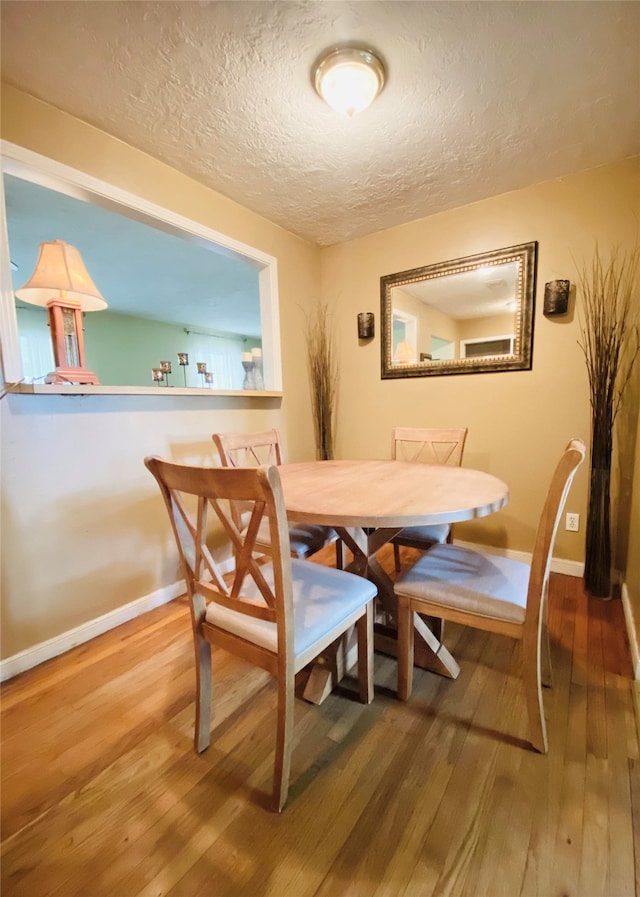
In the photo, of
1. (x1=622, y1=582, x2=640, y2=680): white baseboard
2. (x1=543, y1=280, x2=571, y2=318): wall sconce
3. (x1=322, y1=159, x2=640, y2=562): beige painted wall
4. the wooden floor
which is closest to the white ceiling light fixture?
(x1=322, y1=159, x2=640, y2=562): beige painted wall

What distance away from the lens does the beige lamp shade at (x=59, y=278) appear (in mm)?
1466

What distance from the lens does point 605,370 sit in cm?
187

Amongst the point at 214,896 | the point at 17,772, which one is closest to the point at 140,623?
the point at 17,772

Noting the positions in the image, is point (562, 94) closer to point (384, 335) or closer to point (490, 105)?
point (490, 105)

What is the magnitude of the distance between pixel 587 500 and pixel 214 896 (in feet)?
7.50

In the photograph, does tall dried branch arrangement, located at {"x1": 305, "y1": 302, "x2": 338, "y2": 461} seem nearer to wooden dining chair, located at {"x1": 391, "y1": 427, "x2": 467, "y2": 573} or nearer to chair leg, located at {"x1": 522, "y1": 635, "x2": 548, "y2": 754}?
wooden dining chair, located at {"x1": 391, "y1": 427, "x2": 467, "y2": 573}

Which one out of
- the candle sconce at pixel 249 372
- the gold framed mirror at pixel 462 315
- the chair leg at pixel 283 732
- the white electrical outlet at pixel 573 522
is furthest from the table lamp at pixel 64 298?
the white electrical outlet at pixel 573 522

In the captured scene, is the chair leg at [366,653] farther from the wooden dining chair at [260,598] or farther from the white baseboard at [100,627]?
the white baseboard at [100,627]

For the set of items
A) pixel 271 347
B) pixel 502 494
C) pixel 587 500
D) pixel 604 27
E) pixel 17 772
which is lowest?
pixel 17 772

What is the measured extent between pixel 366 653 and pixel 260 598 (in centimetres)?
45

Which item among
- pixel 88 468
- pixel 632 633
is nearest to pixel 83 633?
pixel 88 468

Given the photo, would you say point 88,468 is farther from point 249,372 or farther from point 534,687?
point 534,687

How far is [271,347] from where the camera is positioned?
8.43 feet

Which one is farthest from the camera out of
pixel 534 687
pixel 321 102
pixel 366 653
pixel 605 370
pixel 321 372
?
pixel 321 372
